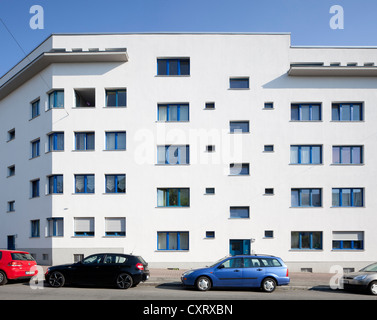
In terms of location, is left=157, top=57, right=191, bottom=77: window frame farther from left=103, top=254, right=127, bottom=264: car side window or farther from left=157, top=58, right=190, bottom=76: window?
left=103, top=254, right=127, bottom=264: car side window

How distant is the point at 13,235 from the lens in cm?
2481

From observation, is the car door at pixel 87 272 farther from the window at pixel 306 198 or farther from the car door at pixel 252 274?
the window at pixel 306 198

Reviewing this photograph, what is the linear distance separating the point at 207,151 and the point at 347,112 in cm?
943

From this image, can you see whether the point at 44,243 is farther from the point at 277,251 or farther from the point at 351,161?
the point at 351,161

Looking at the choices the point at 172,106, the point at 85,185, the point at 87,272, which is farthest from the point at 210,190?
the point at 87,272

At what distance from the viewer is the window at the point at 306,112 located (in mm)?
22188

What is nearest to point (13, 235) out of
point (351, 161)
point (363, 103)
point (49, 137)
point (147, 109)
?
point (49, 137)

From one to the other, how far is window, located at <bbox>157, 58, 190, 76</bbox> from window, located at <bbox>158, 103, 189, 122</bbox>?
2.12m

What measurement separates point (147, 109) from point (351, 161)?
13.4 metres

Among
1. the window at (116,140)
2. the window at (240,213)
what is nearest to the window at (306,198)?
the window at (240,213)

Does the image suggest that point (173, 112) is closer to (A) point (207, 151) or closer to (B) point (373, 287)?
(A) point (207, 151)

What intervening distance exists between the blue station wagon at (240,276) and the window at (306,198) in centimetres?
846

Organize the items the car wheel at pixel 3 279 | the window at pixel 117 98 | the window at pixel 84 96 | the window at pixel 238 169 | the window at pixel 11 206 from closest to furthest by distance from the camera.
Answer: the car wheel at pixel 3 279 < the window at pixel 238 169 < the window at pixel 117 98 < the window at pixel 84 96 < the window at pixel 11 206
